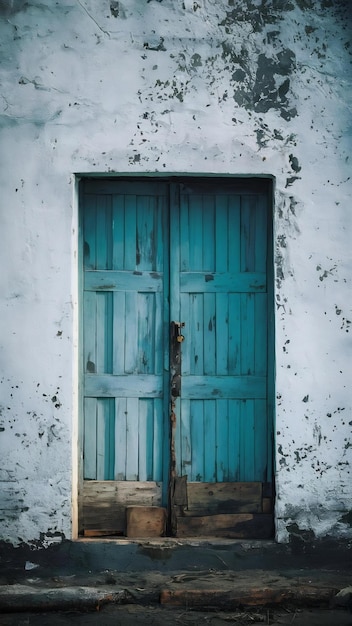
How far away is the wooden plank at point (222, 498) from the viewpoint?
4.32m

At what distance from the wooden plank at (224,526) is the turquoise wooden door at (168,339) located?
0.10 m

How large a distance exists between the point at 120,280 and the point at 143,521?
5.11 ft

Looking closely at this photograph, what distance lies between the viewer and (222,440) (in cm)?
432

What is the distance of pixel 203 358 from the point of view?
4344mm

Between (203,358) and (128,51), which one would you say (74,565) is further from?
(128,51)

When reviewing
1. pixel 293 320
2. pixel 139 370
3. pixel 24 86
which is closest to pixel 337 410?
pixel 293 320

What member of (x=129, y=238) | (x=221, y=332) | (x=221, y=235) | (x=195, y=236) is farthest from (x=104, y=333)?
(x=221, y=235)

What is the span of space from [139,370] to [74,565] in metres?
1.27

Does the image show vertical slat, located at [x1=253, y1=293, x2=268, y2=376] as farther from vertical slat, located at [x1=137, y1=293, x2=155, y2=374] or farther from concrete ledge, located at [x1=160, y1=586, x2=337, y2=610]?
concrete ledge, located at [x1=160, y1=586, x2=337, y2=610]

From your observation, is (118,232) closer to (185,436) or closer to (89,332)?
(89,332)

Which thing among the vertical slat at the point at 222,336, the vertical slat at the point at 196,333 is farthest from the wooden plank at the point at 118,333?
the vertical slat at the point at 222,336

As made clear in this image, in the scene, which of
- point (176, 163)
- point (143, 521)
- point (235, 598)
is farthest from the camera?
point (143, 521)

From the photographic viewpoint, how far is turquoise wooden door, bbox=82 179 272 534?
14.1 ft

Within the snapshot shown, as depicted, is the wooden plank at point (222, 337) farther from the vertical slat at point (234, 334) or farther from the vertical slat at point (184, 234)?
the vertical slat at point (184, 234)
